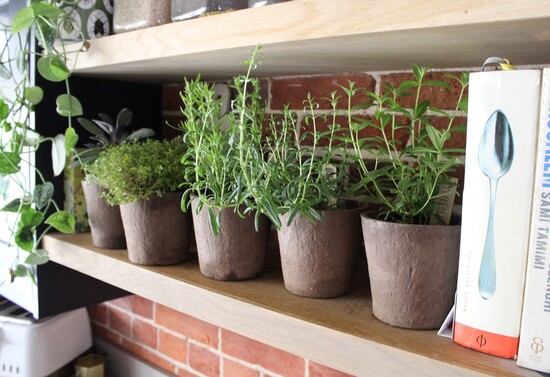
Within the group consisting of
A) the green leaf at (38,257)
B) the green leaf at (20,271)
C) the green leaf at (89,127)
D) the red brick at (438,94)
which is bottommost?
the green leaf at (20,271)

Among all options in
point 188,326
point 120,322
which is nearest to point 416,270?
point 188,326

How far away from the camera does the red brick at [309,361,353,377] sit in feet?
3.24

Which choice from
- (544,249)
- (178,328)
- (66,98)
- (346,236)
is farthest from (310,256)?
(178,328)

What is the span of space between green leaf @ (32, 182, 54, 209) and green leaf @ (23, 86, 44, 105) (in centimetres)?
16

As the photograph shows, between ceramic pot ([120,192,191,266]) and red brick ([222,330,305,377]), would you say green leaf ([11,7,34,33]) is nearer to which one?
ceramic pot ([120,192,191,266])

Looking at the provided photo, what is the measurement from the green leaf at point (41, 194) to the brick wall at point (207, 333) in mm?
342

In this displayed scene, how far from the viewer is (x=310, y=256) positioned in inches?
24.9

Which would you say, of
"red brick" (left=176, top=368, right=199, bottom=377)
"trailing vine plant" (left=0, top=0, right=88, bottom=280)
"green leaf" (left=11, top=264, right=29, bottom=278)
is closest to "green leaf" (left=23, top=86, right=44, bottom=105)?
"trailing vine plant" (left=0, top=0, right=88, bottom=280)

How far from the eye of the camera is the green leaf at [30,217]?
37.3 inches

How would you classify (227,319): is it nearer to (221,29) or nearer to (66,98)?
(221,29)

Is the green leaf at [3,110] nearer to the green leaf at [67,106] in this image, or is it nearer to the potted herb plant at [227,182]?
the green leaf at [67,106]

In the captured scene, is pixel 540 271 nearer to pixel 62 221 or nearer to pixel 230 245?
pixel 230 245

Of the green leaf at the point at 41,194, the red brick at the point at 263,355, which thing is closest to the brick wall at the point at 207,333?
the red brick at the point at 263,355

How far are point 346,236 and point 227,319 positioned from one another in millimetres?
186
